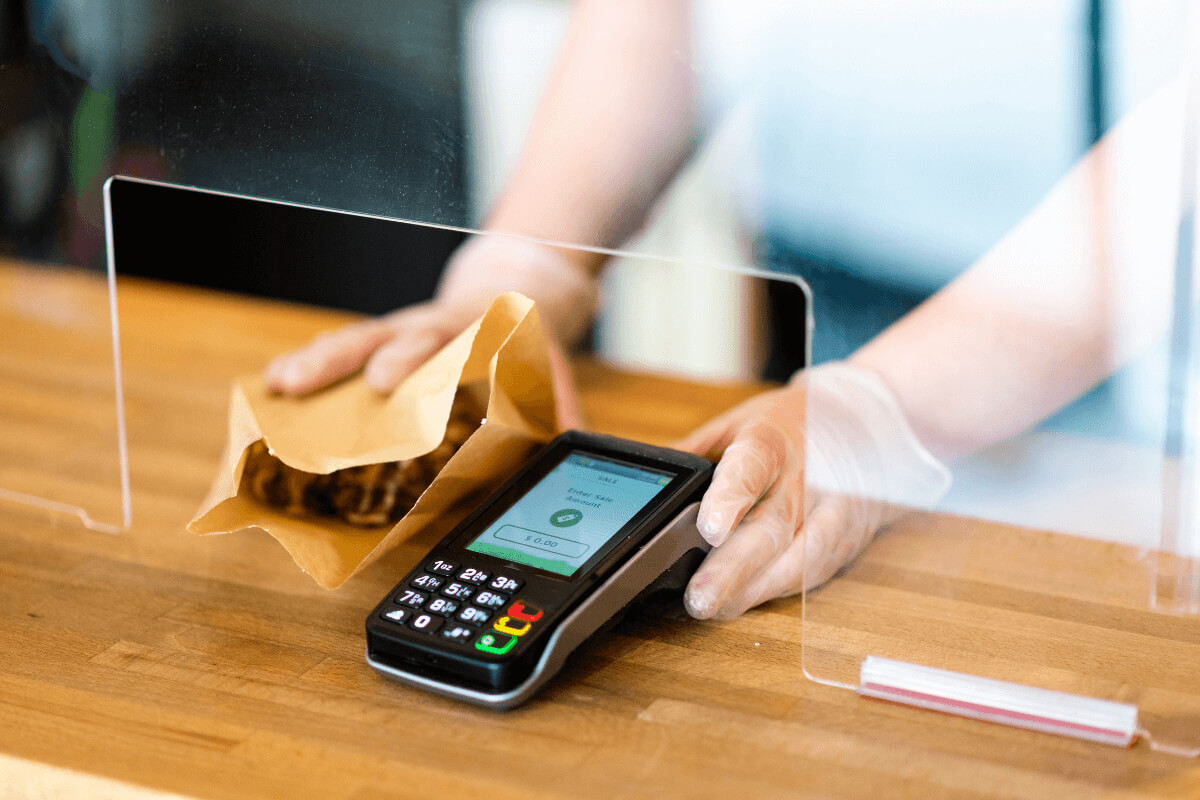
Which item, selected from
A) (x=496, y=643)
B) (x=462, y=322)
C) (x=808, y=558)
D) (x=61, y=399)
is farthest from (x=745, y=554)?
(x=61, y=399)

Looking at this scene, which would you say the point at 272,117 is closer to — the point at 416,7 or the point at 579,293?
the point at 416,7

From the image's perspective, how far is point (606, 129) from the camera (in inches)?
23.2

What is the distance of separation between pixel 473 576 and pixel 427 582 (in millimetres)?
20

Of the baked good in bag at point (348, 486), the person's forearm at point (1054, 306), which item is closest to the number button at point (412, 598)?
the baked good in bag at point (348, 486)

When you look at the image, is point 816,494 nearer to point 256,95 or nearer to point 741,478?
point 741,478

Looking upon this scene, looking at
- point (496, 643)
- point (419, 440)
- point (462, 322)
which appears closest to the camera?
point (496, 643)

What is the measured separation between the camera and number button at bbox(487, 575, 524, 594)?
0.51 m

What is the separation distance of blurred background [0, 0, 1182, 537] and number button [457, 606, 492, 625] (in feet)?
0.55

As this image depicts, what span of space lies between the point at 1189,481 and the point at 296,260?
0.56m

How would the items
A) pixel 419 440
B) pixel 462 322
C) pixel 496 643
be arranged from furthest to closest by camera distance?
pixel 462 322, pixel 419 440, pixel 496 643

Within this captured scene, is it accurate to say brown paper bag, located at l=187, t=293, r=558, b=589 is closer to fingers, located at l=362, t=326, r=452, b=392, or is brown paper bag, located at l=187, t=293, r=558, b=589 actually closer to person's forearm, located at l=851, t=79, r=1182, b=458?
fingers, located at l=362, t=326, r=452, b=392

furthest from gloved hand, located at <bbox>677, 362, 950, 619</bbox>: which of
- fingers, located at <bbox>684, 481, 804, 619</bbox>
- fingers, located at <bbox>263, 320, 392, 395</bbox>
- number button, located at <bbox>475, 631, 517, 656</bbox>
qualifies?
fingers, located at <bbox>263, 320, 392, 395</bbox>

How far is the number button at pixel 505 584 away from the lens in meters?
0.51

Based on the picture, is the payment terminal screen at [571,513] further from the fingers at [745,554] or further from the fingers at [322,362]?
the fingers at [322,362]
